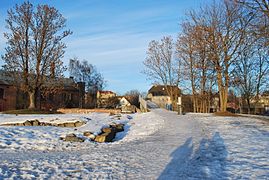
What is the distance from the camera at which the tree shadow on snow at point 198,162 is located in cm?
696

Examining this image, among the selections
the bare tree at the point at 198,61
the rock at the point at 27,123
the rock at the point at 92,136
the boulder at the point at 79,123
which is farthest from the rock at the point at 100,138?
the bare tree at the point at 198,61

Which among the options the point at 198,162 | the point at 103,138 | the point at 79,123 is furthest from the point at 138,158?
the point at 79,123

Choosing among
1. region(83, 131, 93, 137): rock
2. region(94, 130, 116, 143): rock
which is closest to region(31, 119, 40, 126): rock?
region(83, 131, 93, 137): rock

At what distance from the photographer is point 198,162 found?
27.4 ft

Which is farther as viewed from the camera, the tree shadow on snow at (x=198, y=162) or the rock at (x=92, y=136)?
the rock at (x=92, y=136)

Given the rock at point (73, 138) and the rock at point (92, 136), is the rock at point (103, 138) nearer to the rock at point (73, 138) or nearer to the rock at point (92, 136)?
the rock at point (92, 136)

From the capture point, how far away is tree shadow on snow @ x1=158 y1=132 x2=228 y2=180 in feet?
22.8

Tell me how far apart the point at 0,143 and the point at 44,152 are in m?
2.17

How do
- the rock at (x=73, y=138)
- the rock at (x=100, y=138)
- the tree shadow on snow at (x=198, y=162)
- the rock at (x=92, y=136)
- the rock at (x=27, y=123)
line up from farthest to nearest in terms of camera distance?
the rock at (x=27, y=123), the rock at (x=92, y=136), the rock at (x=100, y=138), the rock at (x=73, y=138), the tree shadow on snow at (x=198, y=162)

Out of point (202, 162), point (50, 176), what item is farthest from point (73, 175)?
point (202, 162)

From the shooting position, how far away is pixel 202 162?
8.34m

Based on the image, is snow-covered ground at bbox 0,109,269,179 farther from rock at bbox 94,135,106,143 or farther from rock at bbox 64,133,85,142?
rock at bbox 94,135,106,143

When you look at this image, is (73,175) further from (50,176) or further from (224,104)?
(224,104)

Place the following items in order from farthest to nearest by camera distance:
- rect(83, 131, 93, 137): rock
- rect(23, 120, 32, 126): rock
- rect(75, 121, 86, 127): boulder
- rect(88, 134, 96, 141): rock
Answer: rect(75, 121, 86, 127): boulder < rect(23, 120, 32, 126): rock < rect(83, 131, 93, 137): rock < rect(88, 134, 96, 141): rock
